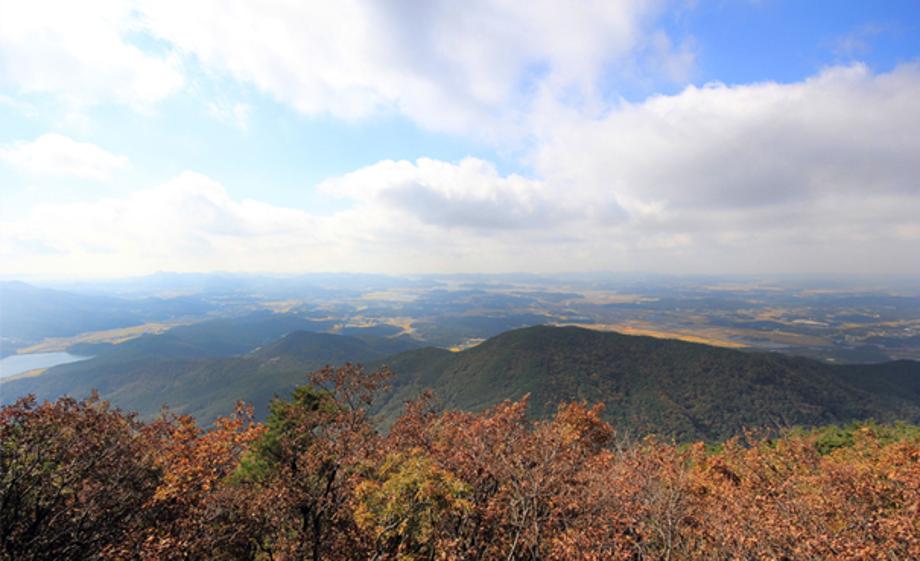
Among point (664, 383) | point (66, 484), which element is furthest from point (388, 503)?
point (664, 383)

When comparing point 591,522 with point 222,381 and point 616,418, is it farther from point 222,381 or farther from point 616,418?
point 222,381

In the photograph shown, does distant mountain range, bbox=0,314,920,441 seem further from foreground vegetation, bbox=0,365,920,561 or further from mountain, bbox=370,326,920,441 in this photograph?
foreground vegetation, bbox=0,365,920,561

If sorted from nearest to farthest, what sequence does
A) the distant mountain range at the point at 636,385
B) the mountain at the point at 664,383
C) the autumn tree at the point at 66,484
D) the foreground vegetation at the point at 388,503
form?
the autumn tree at the point at 66,484 → the foreground vegetation at the point at 388,503 → the mountain at the point at 664,383 → the distant mountain range at the point at 636,385

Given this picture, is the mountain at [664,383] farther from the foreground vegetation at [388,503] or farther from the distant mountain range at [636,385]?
the foreground vegetation at [388,503]

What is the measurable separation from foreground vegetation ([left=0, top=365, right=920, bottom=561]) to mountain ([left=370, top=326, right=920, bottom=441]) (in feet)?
324

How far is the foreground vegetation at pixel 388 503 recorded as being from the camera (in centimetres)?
1141

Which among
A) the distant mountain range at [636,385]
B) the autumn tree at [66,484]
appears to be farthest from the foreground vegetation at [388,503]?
the distant mountain range at [636,385]

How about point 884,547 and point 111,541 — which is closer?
point 884,547

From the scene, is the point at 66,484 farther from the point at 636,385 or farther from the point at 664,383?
the point at 664,383

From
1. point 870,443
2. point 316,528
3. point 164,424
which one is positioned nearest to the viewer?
point 316,528

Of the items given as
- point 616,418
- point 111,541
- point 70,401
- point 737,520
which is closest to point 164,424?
point 70,401

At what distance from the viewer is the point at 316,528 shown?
14625 millimetres

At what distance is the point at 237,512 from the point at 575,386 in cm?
13134

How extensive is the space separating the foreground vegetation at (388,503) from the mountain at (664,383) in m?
98.9
